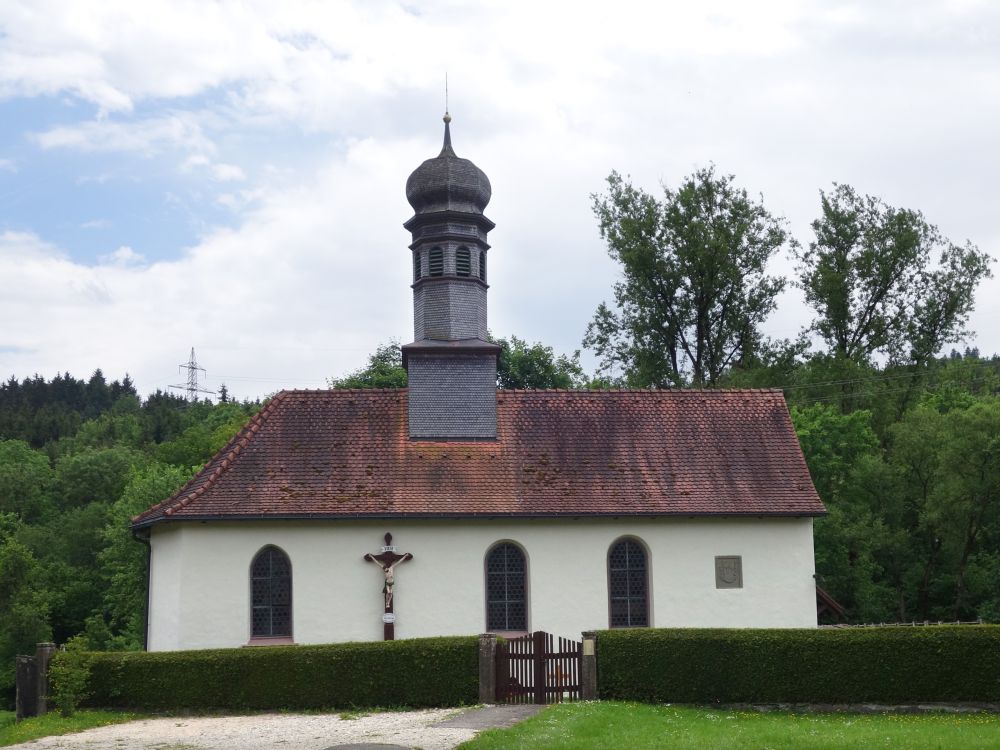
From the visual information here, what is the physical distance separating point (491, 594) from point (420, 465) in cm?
340

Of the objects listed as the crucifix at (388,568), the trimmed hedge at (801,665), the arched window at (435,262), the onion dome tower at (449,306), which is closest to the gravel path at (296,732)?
the trimmed hedge at (801,665)

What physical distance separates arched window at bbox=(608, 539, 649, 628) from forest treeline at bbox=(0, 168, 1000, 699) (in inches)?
362

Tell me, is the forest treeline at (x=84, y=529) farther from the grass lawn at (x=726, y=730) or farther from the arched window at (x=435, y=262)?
the grass lawn at (x=726, y=730)

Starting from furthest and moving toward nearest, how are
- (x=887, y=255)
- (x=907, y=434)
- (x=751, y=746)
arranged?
1. (x=887, y=255)
2. (x=907, y=434)
3. (x=751, y=746)

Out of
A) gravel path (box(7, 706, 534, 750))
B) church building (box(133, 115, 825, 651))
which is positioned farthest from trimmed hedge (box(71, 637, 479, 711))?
church building (box(133, 115, 825, 651))

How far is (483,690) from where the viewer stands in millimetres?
19438

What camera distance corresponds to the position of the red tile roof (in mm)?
25469

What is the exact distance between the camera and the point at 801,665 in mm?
19047

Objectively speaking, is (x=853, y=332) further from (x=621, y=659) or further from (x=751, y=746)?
(x=751, y=746)

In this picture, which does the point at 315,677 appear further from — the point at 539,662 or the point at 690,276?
the point at 690,276

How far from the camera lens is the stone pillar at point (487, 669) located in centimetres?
1942

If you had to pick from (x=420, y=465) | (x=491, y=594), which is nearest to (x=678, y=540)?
(x=491, y=594)

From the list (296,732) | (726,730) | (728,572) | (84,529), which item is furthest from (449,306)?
(84,529)

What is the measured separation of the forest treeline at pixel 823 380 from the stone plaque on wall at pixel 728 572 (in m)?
7.95
